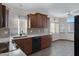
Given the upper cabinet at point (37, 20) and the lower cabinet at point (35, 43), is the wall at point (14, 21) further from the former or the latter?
the lower cabinet at point (35, 43)

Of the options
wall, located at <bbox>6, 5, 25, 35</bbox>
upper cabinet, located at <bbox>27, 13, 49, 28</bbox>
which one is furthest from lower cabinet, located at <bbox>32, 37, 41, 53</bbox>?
wall, located at <bbox>6, 5, 25, 35</bbox>

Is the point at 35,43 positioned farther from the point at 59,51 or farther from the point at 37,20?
the point at 59,51

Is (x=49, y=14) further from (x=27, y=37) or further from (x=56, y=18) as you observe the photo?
(x=27, y=37)

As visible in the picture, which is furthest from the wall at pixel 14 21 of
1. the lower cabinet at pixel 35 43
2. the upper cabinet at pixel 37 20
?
the lower cabinet at pixel 35 43

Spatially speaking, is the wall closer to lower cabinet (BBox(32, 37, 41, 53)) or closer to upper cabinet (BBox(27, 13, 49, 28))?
upper cabinet (BBox(27, 13, 49, 28))

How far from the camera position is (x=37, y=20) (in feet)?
8.39

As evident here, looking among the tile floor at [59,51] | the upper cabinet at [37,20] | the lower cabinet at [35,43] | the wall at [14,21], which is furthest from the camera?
the lower cabinet at [35,43]

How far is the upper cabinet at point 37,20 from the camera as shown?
93.1 inches

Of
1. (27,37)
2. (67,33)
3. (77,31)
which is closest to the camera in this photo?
(77,31)

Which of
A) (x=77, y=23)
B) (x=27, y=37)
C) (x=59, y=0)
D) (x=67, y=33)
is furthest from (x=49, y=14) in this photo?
(x=59, y=0)

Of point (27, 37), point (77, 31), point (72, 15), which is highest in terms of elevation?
point (72, 15)

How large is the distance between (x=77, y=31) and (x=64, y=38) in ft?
1.84

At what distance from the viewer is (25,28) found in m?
2.49

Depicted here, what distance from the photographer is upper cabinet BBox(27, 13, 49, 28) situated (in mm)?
Result: 2365
